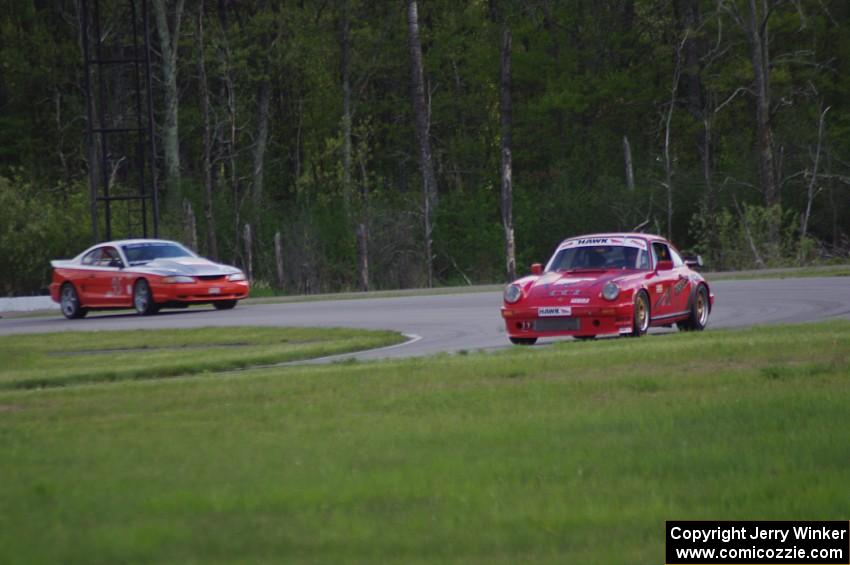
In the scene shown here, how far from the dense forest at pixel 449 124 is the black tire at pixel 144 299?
11627mm

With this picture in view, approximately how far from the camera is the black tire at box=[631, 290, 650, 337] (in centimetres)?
1772

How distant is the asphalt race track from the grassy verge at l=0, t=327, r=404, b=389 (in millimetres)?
941

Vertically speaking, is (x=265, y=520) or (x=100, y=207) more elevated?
(x=100, y=207)

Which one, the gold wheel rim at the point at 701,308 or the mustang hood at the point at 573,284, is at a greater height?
the mustang hood at the point at 573,284

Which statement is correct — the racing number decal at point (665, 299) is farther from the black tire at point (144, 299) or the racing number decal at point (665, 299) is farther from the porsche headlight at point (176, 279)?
the black tire at point (144, 299)

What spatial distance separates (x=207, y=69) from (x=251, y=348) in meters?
39.1

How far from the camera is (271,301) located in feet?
108

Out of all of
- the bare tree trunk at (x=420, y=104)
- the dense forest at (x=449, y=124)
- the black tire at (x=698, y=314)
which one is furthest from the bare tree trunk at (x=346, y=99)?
the black tire at (x=698, y=314)

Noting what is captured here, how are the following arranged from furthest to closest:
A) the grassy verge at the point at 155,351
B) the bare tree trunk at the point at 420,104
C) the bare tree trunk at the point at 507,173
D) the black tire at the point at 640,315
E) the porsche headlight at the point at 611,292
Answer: the bare tree trunk at the point at 420,104 < the bare tree trunk at the point at 507,173 < the black tire at the point at 640,315 < the porsche headlight at the point at 611,292 < the grassy verge at the point at 155,351

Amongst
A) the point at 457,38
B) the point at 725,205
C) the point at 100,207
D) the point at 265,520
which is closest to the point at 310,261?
the point at 100,207

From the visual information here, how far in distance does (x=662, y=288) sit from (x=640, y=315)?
0.81m

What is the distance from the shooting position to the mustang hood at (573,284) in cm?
1756

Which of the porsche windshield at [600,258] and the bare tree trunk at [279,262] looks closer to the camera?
the porsche windshield at [600,258]

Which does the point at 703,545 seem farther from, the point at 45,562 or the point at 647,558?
the point at 45,562
